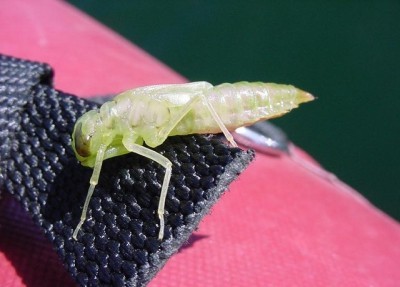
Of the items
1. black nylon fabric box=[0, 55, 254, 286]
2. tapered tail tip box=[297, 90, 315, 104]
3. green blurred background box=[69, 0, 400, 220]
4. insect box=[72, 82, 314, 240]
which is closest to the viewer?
black nylon fabric box=[0, 55, 254, 286]

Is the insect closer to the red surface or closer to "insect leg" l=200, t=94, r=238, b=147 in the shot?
"insect leg" l=200, t=94, r=238, b=147

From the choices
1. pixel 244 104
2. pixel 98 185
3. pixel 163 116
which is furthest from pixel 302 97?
pixel 98 185

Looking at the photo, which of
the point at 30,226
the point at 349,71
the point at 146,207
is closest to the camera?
the point at 146,207

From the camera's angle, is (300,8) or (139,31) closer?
(300,8)

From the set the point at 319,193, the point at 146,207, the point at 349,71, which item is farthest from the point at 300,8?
the point at 146,207

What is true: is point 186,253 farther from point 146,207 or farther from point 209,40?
point 209,40

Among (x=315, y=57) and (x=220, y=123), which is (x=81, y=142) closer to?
(x=220, y=123)

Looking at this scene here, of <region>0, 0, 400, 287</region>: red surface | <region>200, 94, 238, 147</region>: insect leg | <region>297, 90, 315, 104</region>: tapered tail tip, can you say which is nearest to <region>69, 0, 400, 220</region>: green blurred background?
<region>0, 0, 400, 287</region>: red surface

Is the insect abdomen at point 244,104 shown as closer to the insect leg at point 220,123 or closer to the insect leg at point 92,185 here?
the insect leg at point 220,123
